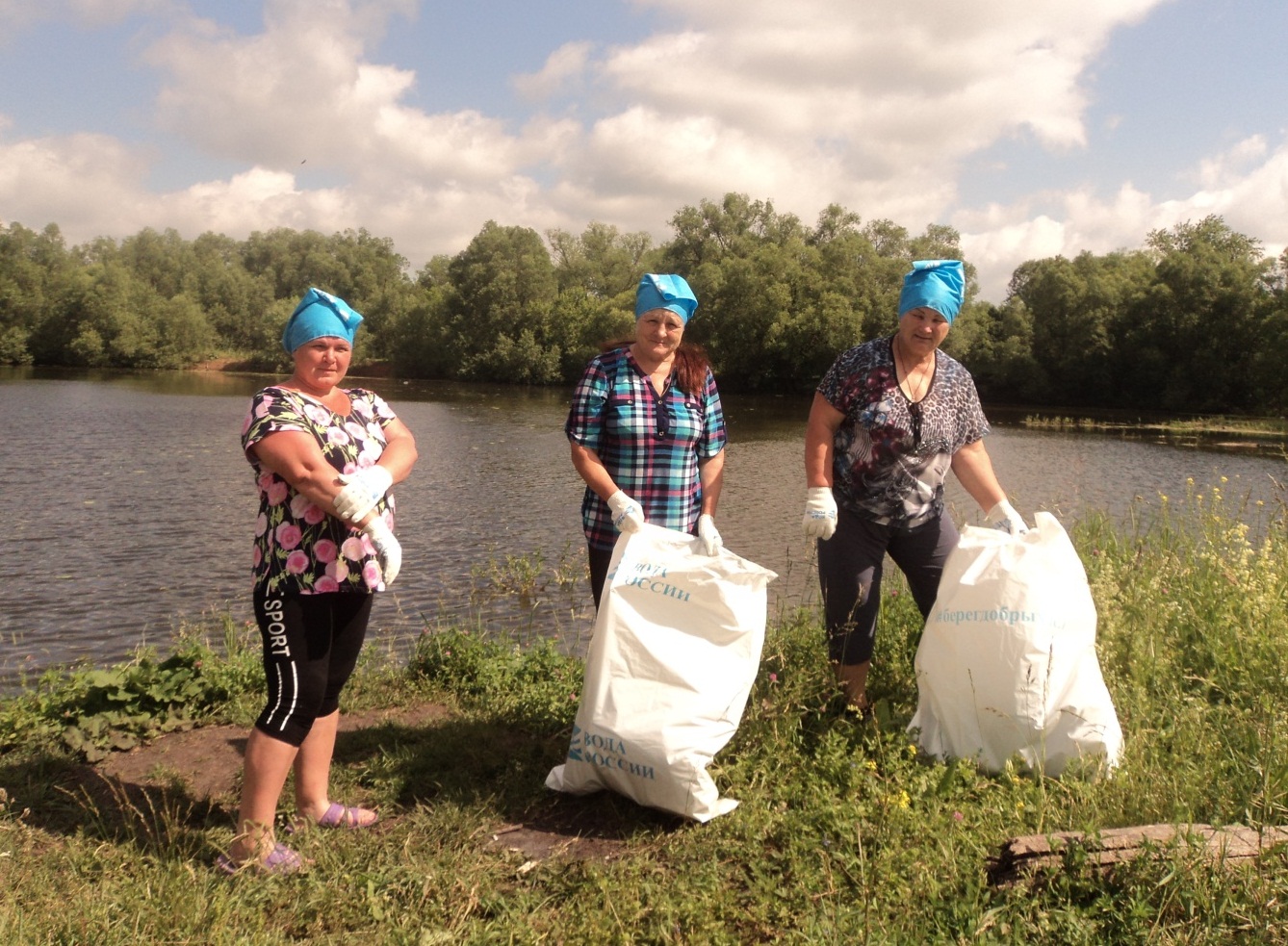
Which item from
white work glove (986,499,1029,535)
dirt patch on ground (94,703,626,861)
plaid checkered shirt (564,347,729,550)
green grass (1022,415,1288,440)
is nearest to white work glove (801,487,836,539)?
plaid checkered shirt (564,347,729,550)

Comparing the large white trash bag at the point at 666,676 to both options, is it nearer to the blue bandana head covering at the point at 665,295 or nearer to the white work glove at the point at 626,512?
the white work glove at the point at 626,512

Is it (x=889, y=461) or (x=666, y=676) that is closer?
(x=666, y=676)

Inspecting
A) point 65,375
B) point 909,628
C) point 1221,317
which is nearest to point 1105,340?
point 1221,317

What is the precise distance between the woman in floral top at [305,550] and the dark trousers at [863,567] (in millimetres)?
1559

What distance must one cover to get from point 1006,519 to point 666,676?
150 cm

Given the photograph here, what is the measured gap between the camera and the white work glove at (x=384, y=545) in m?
2.69

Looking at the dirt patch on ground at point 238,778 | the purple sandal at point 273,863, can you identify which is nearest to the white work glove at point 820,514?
the dirt patch on ground at point 238,778

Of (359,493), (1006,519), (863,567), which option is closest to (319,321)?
(359,493)

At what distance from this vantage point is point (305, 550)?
265cm

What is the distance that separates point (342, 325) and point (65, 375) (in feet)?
166

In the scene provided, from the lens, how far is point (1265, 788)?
2596 millimetres

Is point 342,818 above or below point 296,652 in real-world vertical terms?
below

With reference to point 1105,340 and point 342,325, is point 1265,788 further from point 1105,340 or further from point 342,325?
point 1105,340

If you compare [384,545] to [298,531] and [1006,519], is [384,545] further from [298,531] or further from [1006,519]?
[1006,519]
